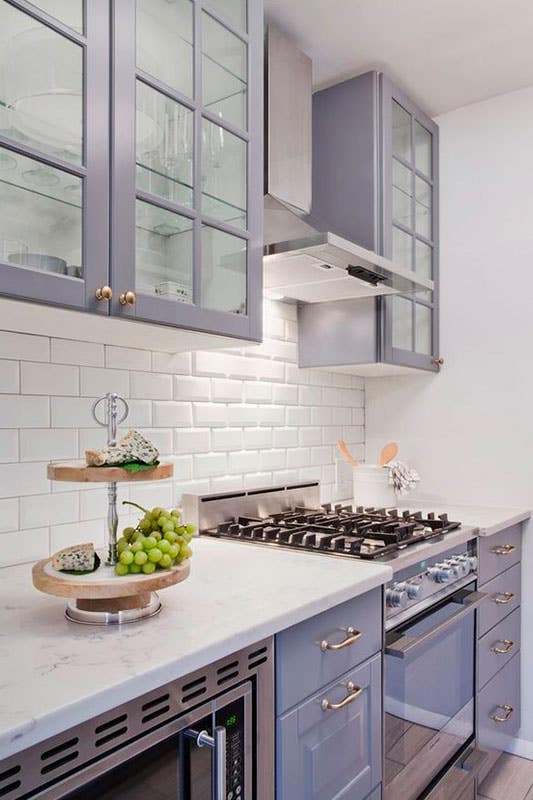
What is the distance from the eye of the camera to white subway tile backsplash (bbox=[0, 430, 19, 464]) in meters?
1.45

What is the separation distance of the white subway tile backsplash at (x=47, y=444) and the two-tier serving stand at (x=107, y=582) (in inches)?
17.2

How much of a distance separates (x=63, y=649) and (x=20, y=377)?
0.76m

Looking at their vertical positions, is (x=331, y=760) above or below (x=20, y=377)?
below

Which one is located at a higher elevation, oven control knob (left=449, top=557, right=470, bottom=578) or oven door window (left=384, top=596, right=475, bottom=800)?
oven control knob (left=449, top=557, right=470, bottom=578)

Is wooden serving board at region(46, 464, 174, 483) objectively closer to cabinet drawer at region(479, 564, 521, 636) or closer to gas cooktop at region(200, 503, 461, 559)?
gas cooktop at region(200, 503, 461, 559)

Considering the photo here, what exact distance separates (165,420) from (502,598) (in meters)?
1.48

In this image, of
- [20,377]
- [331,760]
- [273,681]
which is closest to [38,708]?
[273,681]

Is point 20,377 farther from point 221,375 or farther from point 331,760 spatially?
point 331,760

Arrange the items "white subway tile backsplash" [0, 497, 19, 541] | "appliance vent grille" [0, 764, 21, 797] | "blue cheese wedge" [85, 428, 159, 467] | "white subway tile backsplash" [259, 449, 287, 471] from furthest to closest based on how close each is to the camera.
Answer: "white subway tile backsplash" [259, 449, 287, 471] → "white subway tile backsplash" [0, 497, 19, 541] → "blue cheese wedge" [85, 428, 159, 467] → "appliance vent grille" [0, 764, 21, 797]

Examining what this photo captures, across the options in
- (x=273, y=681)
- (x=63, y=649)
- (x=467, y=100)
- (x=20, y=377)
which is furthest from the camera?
(x=467, y=100)

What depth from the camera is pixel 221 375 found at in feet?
6.90

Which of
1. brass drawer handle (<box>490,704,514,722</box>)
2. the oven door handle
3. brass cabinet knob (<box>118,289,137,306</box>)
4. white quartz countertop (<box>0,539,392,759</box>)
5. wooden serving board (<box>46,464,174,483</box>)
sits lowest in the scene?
brass drawer handle (<box>490,704,514,722</box>)

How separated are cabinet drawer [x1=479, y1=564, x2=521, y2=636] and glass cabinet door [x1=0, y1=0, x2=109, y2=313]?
174 cm

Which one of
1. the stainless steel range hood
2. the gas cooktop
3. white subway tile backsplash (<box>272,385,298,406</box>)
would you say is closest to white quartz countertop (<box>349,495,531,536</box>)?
the gas cooktop
